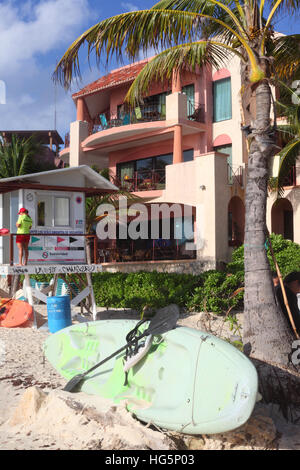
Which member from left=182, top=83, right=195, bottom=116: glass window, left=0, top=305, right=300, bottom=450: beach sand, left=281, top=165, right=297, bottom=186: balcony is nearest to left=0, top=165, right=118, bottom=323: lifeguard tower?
left=0, top=305, right=300, bottom=450: beach sand

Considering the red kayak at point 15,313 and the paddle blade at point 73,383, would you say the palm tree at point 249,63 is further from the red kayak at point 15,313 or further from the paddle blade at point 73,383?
the red kayak at point 15,313

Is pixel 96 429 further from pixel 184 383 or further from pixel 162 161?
pixel 162 161

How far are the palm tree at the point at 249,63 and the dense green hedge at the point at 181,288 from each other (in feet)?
15.7

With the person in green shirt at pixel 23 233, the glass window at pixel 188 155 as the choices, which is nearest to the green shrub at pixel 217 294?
the person in green shirt at pixel 23 233

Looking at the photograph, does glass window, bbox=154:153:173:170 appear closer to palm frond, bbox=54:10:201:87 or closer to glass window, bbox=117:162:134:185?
glass window, bbox=117:162:134:185

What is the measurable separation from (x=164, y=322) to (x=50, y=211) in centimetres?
721

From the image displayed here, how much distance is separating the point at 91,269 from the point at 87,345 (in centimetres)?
551

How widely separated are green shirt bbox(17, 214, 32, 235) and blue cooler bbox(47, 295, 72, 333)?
1.80 metres

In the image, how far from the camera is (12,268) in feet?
38.2

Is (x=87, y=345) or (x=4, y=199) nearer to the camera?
(x=87, y=345)

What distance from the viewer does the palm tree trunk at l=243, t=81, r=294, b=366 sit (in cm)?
754

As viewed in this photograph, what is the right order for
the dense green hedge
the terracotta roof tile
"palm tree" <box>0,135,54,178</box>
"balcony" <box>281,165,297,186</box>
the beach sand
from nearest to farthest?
the beach sand
the dense green hedge
"balcony" <box>281,165,297,186</box>
the terracotta roof tile
"palm tree" <box>0,135,54,178</box>
